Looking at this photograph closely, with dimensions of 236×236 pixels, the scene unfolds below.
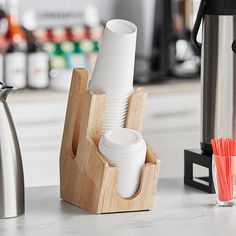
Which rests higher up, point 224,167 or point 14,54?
point 224,167

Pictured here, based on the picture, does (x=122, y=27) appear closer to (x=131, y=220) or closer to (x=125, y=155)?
(x=125, y=155)

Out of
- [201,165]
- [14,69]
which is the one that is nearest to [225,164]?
[201,165]

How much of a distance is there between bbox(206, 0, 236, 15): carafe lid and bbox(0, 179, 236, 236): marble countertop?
1.50 ft

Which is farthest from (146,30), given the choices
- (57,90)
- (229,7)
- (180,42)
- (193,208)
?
(193,208)

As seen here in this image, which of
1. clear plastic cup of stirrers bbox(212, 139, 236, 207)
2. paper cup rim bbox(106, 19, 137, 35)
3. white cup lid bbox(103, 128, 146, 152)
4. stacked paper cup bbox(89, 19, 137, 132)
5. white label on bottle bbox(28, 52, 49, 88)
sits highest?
paper cup rim bbox(106, 19, 137, 35)

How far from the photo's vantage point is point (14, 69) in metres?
3.87

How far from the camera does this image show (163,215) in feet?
5.72

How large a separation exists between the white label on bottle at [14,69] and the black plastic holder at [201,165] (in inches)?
77.0

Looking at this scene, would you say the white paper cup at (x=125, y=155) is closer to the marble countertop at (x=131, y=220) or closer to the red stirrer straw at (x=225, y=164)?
the marble countertop at (x=131, y=220)

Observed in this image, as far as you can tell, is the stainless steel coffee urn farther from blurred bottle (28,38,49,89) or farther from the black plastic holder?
blurred bottle (28,38,49,89)

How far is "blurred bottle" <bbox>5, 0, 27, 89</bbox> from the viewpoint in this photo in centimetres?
387

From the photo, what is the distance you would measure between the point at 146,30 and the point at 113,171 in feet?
8.43

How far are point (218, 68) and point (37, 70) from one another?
6.64 feet

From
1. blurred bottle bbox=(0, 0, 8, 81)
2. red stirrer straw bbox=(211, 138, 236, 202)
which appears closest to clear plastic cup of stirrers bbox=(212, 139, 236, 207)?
red stirrer straw bbox=(211, 138, 236, 202)
